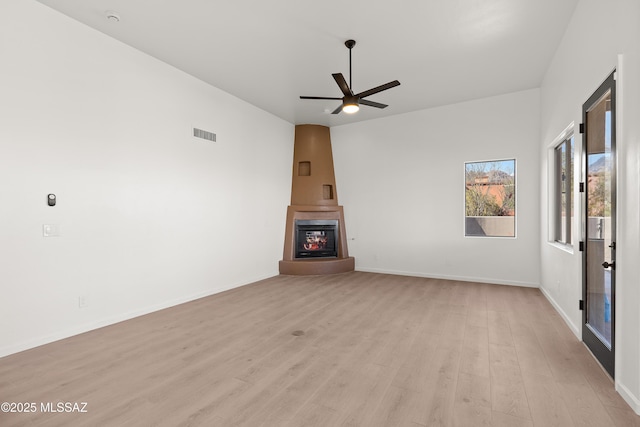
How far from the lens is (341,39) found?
12.1 ft

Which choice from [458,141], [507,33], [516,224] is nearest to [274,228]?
[458,141]

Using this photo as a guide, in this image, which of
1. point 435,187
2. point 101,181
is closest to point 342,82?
point 101,181

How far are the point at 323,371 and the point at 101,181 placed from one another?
124 inches

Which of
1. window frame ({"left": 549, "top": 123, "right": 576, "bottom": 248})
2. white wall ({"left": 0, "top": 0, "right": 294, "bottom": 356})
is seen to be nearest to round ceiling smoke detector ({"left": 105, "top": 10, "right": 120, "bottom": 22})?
white wall ({"left": 0, "top": 0, "right": 294, "bottom": 356})

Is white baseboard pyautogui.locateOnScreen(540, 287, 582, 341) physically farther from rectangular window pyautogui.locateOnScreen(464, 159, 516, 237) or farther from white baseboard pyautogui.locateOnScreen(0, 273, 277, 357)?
white baseboard pyautogui.locateOnScreen(0, 273, 277, 357)

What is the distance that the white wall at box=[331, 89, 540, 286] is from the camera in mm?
5312

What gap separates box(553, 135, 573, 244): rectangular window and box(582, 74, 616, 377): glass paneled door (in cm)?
96

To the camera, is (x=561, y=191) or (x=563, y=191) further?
(x=561, y=191)

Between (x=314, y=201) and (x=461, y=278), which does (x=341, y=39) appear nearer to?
(x=314, y=201)

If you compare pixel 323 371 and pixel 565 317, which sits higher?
pixel 565 317

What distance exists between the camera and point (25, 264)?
294 cm

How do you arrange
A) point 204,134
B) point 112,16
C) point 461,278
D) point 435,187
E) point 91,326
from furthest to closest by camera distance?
1. point 435,187
2. point 461,278
3. point 204,134
4. point 91,326
5. point 112,16

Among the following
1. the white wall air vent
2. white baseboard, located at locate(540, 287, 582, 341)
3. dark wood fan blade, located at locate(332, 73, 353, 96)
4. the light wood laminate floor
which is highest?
dark wood fan blade, located at locate(332, 73, 353, 96)

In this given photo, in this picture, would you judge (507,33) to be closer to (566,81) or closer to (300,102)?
(566,81)
